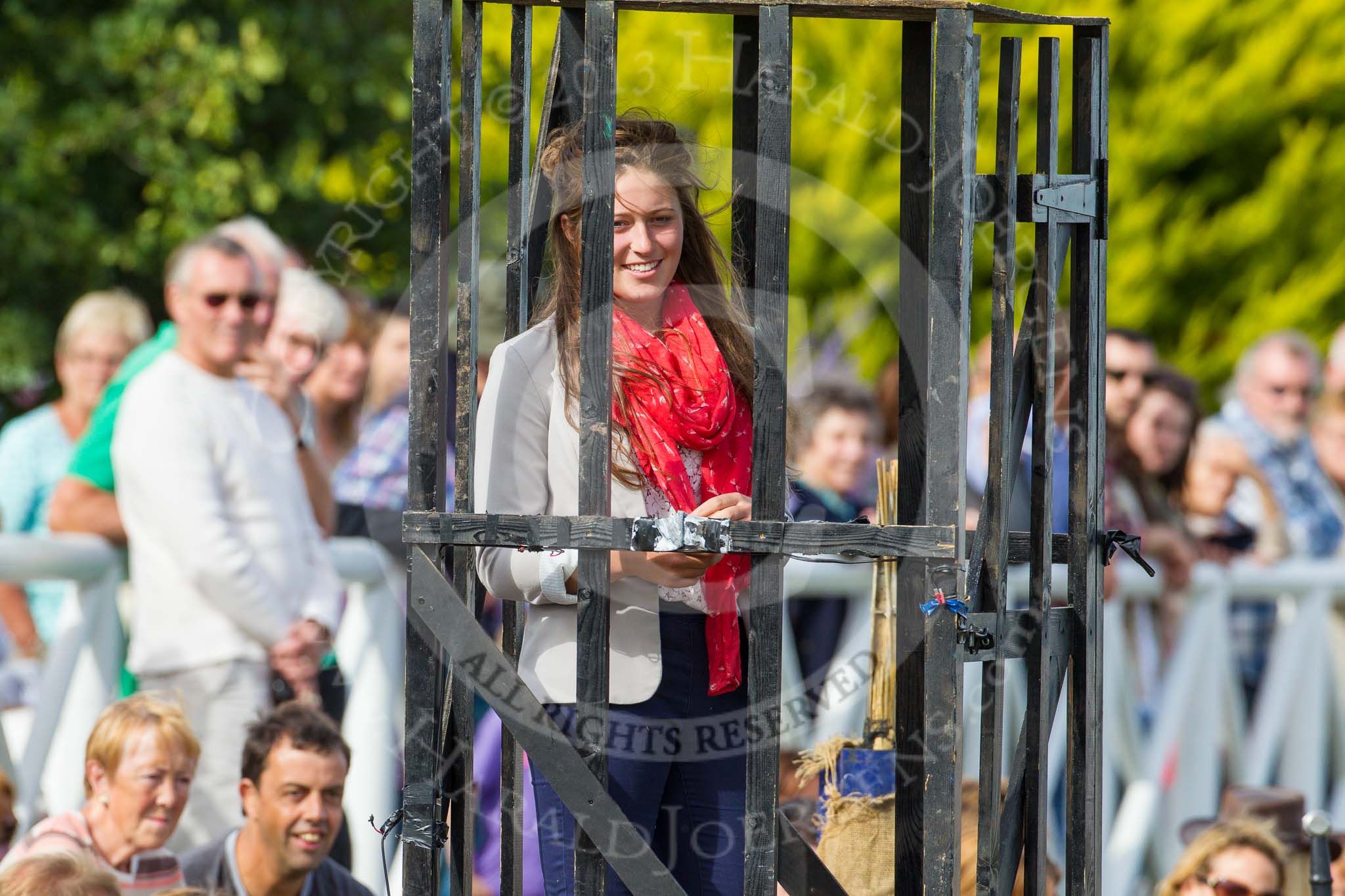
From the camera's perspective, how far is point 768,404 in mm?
2377

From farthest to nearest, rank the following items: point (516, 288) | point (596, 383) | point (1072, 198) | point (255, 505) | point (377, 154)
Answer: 1. point (377, 154)
2. point (255, 505)
3. point (516, 288)
4. point (1072, 198)
5. point (596, 383)

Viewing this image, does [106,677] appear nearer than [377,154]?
Yes

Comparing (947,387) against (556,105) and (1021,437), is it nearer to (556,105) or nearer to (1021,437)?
(1021,437)

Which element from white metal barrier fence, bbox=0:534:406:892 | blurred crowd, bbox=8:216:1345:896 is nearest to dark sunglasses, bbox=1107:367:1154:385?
blurred crowd, bbox=8:216:1345:896

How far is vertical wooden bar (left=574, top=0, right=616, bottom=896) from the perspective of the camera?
235 cm

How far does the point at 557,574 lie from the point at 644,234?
1.85ft

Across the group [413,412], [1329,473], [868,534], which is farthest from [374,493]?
[1329,473]

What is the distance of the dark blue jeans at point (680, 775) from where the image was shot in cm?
249

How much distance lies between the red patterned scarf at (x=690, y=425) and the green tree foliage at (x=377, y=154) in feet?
19.6

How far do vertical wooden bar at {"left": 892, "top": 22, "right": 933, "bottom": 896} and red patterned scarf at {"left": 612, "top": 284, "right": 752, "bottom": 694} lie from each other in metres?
0.30

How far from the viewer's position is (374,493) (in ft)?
14.6

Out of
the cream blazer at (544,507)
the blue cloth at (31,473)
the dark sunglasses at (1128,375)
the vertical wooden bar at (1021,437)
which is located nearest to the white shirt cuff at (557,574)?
the cream blazer at (544,507)

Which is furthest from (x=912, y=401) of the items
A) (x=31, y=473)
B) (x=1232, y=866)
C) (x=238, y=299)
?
(x=31, y=473)

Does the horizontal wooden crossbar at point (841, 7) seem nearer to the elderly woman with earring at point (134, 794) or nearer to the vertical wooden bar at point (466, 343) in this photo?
the vertical wooden bar at point (466, 343)
